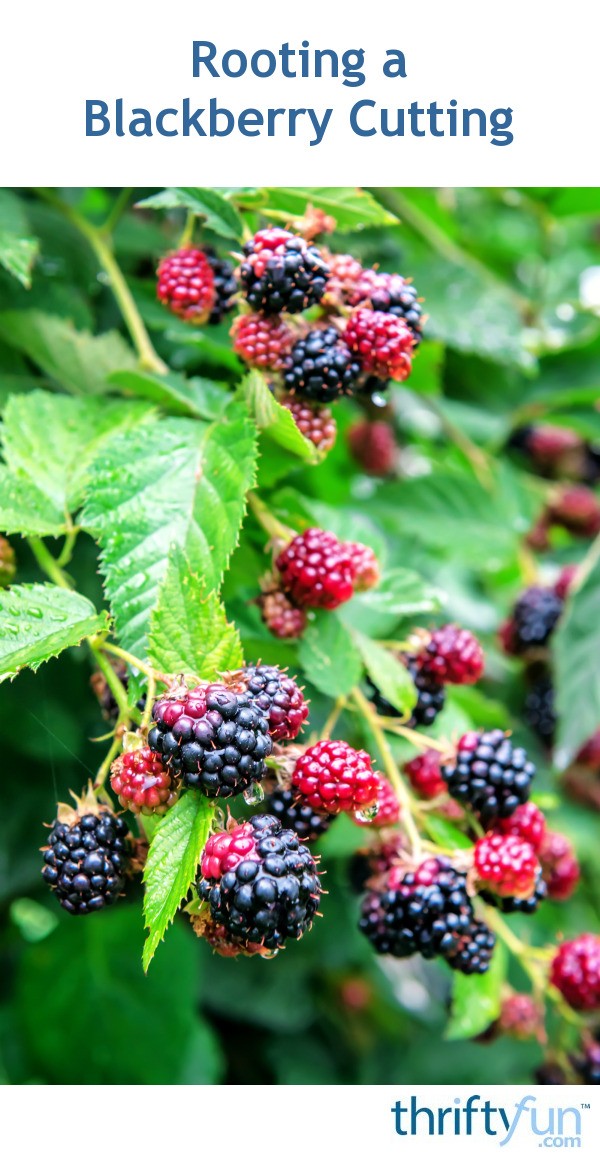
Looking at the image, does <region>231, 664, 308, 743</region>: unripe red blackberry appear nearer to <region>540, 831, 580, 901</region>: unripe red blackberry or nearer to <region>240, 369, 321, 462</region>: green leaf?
<region>240, 369, 321, 462</region>: green leaf

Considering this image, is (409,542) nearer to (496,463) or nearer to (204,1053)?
(496,463)

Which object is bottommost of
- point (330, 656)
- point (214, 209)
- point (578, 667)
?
point (578, 667)

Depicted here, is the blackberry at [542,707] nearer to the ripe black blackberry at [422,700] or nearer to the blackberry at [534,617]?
the blackberry at [534,617]

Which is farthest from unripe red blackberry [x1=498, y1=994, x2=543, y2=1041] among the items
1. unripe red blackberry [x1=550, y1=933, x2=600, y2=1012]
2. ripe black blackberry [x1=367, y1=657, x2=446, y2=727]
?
ripe black blackberry [x1=367, y1=657, x2=446, y2=727]

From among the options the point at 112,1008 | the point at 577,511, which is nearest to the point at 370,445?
the point at 577,511

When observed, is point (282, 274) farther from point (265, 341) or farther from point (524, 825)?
point (524, 825)
